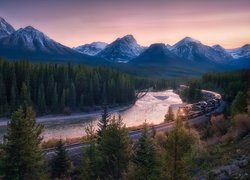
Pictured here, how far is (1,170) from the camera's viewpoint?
28047 millimetres

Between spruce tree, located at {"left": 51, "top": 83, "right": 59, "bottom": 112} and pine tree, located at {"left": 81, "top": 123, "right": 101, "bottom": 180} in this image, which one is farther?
spruce tree, located at {"left": 51, "top": 83, "right": 59, "bottom": 112}

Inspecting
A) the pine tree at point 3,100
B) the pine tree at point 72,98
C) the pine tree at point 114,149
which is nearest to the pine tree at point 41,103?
the pine tree at point 3,100

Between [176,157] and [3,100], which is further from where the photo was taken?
[3,100]

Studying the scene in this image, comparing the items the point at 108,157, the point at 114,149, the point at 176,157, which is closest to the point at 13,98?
the point at 108,157

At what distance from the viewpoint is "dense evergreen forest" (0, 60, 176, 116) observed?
351 ft

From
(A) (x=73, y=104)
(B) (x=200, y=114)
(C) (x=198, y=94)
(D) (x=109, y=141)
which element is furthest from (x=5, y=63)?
(D) (x=109, y=141)

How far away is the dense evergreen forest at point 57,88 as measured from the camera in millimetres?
106881

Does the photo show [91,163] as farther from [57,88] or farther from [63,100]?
[57,88]

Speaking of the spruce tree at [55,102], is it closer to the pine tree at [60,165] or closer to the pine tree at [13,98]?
the pine tree at [13,98]

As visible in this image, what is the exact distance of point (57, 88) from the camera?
121 metres

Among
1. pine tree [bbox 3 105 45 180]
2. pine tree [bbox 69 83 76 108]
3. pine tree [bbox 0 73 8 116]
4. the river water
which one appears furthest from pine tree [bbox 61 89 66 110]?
pine tree [bbox 3 105 45 180]

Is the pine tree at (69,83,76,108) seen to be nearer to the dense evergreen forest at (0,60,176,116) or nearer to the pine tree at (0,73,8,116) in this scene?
the dense evergreen forest at (0,60,176,116)

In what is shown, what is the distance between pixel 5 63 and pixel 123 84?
153ft

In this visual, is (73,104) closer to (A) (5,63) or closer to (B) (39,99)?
(B) (39,99)
